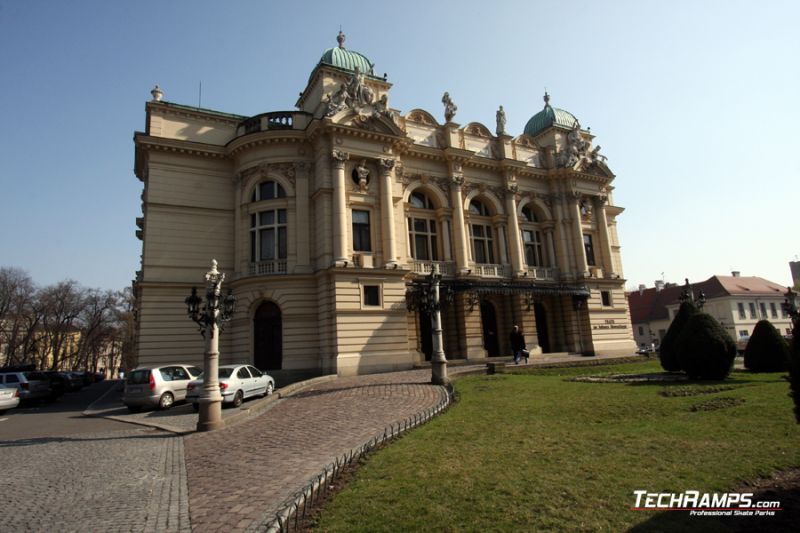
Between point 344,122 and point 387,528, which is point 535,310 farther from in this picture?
point 387,528

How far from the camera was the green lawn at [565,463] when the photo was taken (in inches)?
214

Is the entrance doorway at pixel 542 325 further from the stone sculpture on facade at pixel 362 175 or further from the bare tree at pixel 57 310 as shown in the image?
the bare tree at pixel 57 310

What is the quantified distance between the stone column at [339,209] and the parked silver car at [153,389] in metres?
10.4

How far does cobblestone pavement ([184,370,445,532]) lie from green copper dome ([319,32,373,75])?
24.2 meters

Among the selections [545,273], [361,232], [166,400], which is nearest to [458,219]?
[361,232]

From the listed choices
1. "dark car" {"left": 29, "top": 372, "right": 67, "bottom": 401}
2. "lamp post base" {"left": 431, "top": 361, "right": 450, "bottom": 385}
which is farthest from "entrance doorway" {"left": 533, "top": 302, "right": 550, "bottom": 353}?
"dark car" {"left": 29, "top": 372, "right": 67, "bottom": 401}

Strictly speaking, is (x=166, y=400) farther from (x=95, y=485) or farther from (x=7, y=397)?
(x=95, y=485)

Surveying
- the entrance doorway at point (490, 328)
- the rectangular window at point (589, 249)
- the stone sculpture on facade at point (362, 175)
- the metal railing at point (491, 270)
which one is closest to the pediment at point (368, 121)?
the stone sculpture on facade at point (362, 175)

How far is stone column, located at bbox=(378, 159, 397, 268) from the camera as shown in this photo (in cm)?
2778

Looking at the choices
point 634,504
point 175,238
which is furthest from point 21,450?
point 175,238

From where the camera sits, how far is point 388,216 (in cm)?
2825

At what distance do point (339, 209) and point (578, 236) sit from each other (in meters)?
20.3

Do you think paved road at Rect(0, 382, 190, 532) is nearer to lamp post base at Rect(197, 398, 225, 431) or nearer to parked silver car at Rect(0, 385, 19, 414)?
lamp post base at Rect(197, 398, 225, 431)

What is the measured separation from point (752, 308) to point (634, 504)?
2765 inches
